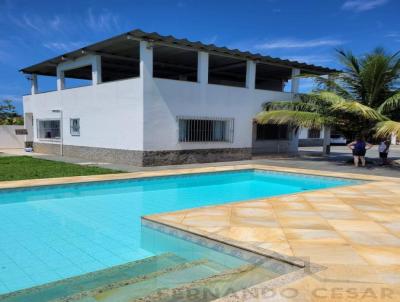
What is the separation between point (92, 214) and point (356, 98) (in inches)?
549

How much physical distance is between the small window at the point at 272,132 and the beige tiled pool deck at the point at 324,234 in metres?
12.4

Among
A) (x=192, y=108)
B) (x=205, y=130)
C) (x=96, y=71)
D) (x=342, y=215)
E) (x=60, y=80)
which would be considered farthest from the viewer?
(x=60, y=80)

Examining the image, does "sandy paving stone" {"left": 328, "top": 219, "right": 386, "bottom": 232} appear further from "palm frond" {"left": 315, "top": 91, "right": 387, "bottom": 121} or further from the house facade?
the house facade

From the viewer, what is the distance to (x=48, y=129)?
894 inches

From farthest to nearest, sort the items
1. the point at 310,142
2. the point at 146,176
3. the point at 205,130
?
the point at 310,142 → the point at 205,130 → the point at 146,176

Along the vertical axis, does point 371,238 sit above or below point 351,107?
below

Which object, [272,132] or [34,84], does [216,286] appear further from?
[34,84]

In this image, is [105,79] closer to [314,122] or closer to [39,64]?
[39,64]

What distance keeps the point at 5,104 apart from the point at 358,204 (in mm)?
50538

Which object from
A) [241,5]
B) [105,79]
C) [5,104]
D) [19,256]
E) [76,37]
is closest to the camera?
[19,256]

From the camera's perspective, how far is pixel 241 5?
54.9 ft

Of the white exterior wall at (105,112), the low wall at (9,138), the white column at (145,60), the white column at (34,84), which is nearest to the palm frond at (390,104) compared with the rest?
the white column at (145,60)

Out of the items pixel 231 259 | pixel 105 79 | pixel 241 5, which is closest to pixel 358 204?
pixel 231 259

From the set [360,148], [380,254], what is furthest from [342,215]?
[360,148]
